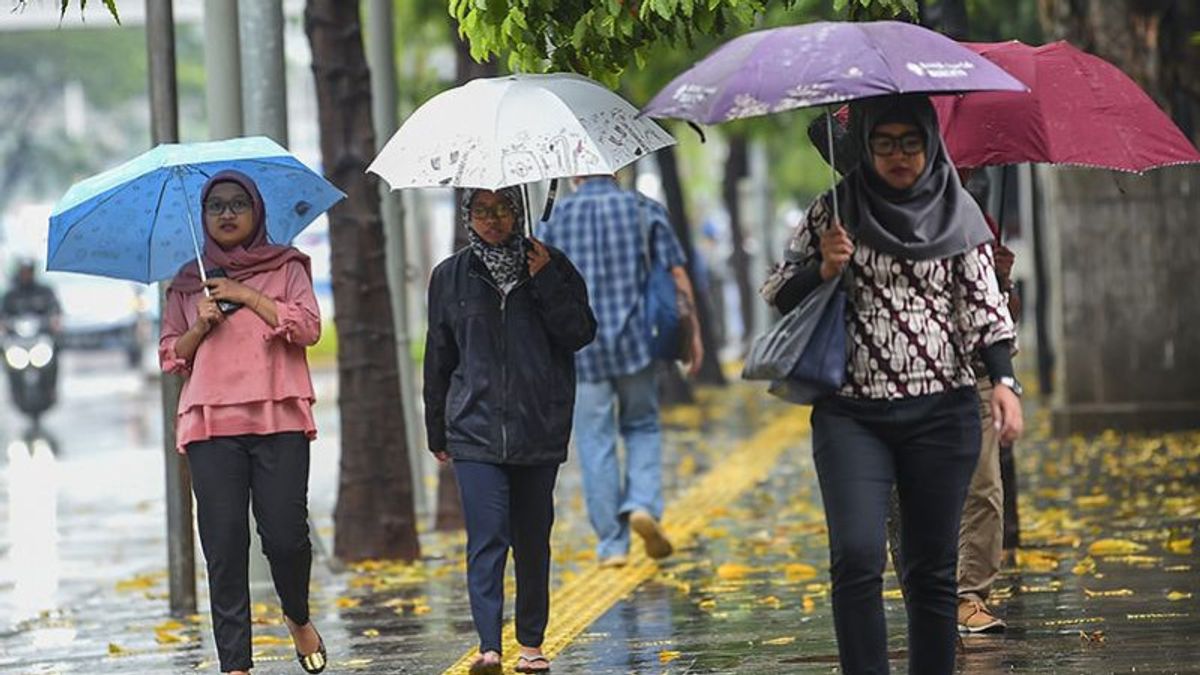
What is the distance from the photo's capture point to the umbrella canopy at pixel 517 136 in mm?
8703

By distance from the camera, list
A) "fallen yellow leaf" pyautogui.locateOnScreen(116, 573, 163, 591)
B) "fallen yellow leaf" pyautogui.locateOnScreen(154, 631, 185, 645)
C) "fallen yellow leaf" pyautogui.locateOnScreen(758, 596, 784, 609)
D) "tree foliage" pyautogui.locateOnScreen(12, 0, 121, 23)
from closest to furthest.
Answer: "tree foliage" pyautogui.locateOnScreen(12, 0, 121, 23) → "fallen yellow leaf" pyautogui.locateOnScreen(758, 596, 784, 609) → "fallen yellow leaf" pyautogui.locateOnScreen(154, 631, 185, 645) → "fallen yellow leaf" pyautogui.locateOnScreen(116, 573, 163, 591)

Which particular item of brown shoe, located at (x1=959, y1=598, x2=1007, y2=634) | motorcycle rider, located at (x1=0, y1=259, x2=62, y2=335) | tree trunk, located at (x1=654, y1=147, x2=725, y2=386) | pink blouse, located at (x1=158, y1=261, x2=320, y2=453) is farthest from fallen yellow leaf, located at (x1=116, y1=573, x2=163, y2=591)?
motorcycle rider, located at (x1=0, y1=259, x2=62, y2=335)

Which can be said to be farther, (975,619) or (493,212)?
(975,619)

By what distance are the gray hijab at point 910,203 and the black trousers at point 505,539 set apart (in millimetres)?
2388

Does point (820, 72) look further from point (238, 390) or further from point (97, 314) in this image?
point (97, 314)

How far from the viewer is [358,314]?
13.9 meters

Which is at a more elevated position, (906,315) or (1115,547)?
(906,315)

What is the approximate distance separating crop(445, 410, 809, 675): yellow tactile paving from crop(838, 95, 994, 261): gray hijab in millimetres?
2890

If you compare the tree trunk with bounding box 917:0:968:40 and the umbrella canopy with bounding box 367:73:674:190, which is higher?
the tree trunk with bounding box 917:0:968:40

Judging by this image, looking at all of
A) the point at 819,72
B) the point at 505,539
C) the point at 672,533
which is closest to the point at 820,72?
the point at 819,72

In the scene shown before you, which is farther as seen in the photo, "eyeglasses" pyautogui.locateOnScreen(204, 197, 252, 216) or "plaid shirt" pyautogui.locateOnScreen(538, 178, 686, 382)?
"plaid shirt" pyautogui.locateOnScreen(538, 178, 686, 382)

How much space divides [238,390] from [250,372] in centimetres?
7

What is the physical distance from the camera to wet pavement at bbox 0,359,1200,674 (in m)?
9.53

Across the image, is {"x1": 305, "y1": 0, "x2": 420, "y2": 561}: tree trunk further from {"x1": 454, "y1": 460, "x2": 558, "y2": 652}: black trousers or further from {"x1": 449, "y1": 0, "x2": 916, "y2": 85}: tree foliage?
{"x1": 454, "y1": 460, "x2": 558, "y2": 652}: black trousers
